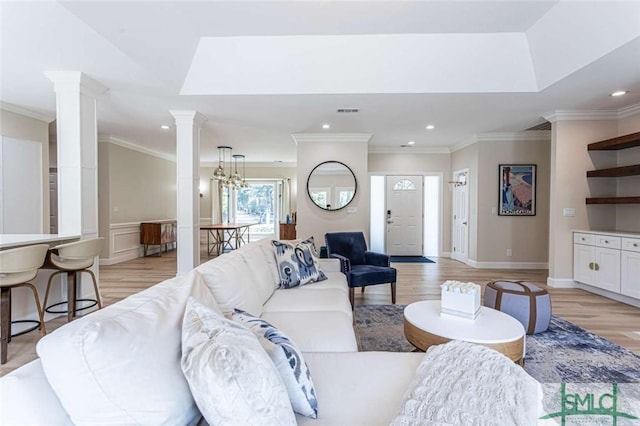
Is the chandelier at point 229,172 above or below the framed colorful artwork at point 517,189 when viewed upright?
above

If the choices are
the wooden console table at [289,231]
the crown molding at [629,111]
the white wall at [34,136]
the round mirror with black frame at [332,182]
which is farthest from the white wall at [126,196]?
the crown molding at [629,111]

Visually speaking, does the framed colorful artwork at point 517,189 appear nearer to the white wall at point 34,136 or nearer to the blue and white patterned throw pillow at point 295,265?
the blue and white patterned throw pillow at point 295,265

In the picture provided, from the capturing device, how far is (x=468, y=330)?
6.27 ft

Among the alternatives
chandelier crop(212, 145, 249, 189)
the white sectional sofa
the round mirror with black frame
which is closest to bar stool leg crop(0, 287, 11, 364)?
the white sectional sofa

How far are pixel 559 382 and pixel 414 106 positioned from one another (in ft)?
10.5

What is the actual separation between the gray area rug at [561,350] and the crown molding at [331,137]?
11.1 feet

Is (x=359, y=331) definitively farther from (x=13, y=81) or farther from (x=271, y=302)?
(x=13, y=81)

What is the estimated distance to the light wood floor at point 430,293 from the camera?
9.15 feet

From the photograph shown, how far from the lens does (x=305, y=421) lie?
1040 millimetres

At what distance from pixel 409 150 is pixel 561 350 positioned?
5083mm

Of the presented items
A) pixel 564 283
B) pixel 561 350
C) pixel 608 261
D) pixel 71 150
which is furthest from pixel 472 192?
pixel 71 150

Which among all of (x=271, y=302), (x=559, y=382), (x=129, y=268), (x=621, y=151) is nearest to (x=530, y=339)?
(x=559, y=382)

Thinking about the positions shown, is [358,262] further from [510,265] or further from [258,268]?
A: [510,265]

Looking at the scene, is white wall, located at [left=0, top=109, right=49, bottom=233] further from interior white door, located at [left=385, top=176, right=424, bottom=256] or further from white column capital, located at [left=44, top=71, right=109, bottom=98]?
interior white door, located at [left=385, top=176, right=424, bottom=256]
